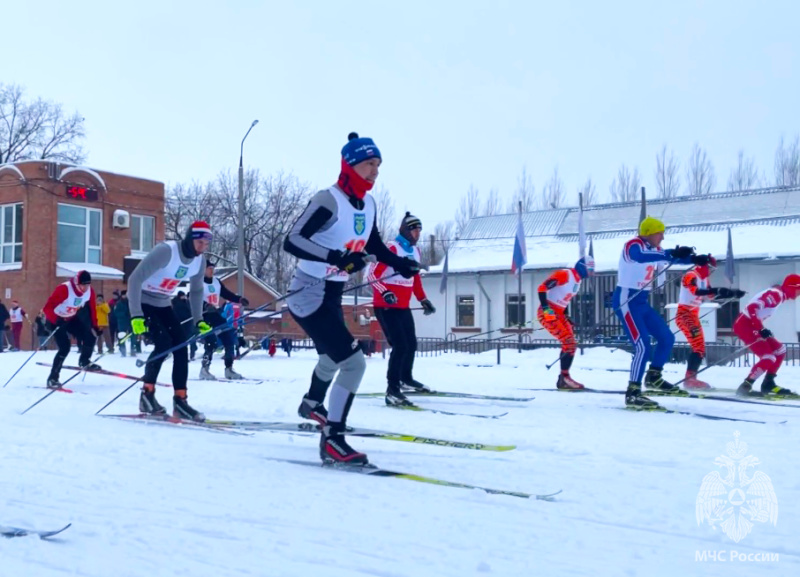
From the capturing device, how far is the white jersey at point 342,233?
5.17 m

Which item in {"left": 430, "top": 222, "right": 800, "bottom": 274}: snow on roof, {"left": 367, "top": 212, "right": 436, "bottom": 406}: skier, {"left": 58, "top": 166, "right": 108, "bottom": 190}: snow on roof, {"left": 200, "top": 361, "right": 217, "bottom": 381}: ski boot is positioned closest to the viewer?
{"left": 367, "top": 212, "right": 436, "bottom": 406}: skier

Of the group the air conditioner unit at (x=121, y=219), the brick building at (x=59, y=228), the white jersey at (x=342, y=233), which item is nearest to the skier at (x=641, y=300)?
the white jersey at (x=342, y=233)

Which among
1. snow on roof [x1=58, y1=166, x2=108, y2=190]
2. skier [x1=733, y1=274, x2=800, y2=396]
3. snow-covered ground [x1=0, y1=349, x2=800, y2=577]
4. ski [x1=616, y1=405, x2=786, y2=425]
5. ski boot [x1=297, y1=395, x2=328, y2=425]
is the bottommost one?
snow-covered ground [x1=0, y1=349, x2=800, y2=577]

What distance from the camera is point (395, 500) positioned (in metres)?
3.97

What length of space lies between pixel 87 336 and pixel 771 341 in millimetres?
8672

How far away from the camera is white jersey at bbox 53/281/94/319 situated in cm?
1077

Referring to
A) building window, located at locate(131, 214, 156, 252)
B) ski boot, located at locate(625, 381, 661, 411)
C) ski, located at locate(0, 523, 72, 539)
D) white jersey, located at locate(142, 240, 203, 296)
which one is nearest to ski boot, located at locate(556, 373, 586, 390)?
ski boot, located at locate(625, 381, 661, 411)

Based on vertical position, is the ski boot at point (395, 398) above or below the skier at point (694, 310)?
below

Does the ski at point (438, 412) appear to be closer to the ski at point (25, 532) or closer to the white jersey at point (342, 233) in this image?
the white jersey at point (342, 233)

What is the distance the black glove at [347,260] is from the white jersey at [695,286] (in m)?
6.78

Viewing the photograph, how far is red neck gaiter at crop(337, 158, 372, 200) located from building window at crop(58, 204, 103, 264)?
26.8 m

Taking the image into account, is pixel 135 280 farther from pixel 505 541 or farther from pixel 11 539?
pixel 505 541

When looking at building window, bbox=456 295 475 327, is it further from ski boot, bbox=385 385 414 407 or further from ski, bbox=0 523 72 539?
ski, bbox=0 523 72 539

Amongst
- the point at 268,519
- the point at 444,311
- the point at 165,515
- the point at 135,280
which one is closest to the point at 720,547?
the point at 268,519
